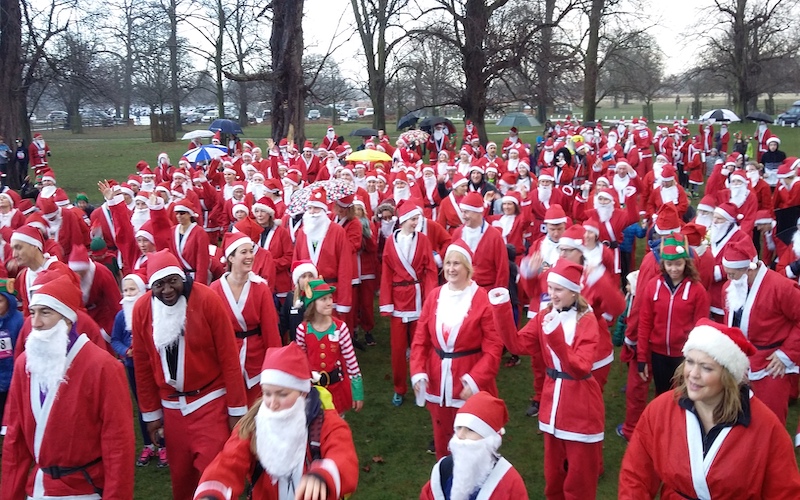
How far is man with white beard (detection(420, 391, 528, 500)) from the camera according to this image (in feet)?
10.9

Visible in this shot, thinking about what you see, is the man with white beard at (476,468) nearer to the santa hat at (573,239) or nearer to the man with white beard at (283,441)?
the man with white beard at (283,441)

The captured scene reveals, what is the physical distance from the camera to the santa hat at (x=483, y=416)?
11.2 ft

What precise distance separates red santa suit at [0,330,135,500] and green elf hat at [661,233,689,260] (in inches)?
163

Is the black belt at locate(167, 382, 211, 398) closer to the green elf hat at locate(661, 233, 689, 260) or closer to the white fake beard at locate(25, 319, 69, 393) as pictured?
the white fake beard at locate(25, 319, 69, 393)

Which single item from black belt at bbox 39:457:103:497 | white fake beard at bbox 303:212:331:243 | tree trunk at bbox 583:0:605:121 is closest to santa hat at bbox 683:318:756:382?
black belt at bbox 39:457:103:497

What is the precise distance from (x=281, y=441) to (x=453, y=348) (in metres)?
2.13

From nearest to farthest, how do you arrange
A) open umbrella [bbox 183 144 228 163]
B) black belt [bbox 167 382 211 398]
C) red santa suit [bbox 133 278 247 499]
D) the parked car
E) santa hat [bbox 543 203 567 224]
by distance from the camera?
1. red santa suit [bbox 133 278 247 499]
2. black belt [bbox 167 382 211 398]
3. santa hat [bbox 543 203 567 224]
4. open umbrella [bbox 183 144 228 163]
5. the parked car

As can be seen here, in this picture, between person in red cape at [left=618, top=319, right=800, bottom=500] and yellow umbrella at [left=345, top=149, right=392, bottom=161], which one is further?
yellow umbrella at [left=345, top=149, right=392, bottom=161]

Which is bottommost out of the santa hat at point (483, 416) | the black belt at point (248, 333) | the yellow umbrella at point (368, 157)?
the santa hat at point (483, 416)

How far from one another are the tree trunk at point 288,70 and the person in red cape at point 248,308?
16.4 meters

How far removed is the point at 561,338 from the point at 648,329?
6.09ft

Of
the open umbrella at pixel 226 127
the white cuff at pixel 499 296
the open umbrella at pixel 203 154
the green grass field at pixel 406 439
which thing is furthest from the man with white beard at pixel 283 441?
the open umbrella at pixel 226 127

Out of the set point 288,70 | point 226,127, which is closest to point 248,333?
point 288,70

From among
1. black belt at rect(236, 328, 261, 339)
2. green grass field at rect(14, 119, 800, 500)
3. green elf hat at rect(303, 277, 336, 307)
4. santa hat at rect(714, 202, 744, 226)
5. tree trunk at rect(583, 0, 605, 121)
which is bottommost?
green grass field at rect(14, 119, 800, 500)
